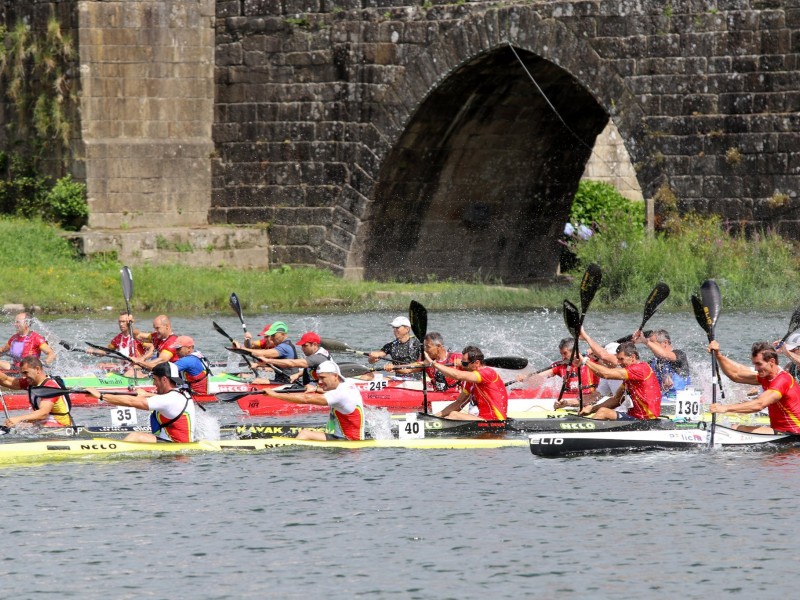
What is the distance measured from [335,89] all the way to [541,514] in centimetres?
1984

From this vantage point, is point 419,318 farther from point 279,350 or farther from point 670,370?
point 670,370

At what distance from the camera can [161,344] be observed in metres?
22.1

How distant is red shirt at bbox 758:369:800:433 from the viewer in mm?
17578

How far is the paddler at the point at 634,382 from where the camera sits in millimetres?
18547

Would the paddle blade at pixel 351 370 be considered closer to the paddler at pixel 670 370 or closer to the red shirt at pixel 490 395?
the red shirt at pixel 490 395

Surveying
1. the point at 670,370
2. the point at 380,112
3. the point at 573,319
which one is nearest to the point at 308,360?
the point at 573,319

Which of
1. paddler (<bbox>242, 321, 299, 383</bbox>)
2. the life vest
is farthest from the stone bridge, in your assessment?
the life vest

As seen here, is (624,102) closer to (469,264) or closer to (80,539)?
(469,264)

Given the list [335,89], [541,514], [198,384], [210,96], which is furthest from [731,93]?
[541,514]

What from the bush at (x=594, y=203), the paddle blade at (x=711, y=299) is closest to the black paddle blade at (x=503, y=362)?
the paddle blade at (x=711, y=299)

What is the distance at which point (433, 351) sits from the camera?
67.8 feet

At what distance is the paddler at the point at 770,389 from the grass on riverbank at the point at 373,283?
1251 centimetres

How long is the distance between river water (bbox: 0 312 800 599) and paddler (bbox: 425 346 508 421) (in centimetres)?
55

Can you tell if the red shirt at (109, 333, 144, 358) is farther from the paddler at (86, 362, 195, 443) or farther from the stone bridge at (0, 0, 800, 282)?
the stone bridge at (0, 0, 800, 282)
